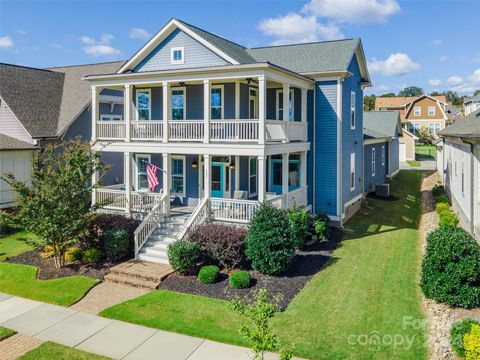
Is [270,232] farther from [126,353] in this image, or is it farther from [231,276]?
[126,353]

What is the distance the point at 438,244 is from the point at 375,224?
32.5ft

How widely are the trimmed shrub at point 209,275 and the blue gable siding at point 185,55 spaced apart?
9471 millimetres

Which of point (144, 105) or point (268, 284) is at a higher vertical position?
point (144, 105)

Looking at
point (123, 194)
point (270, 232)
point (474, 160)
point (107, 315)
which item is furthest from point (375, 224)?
point (107, 315)

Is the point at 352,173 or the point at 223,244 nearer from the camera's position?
the point at 223,244

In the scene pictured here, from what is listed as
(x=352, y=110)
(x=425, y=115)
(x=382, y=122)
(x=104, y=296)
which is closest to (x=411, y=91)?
(x=425, y=115)

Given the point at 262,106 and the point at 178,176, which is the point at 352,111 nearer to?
the point at 262,106

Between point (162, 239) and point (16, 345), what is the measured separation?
23.6 ft

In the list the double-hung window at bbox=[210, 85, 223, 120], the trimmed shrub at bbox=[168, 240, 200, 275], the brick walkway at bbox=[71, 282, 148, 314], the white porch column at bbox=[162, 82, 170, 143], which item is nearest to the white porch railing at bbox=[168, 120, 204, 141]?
the white porch column at bbox=[162, 82, 170, 143]

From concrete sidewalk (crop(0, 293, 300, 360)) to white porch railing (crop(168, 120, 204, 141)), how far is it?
8.61 m

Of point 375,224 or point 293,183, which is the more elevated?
point 293,183

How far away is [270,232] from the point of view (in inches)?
531

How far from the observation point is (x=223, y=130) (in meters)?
17.0

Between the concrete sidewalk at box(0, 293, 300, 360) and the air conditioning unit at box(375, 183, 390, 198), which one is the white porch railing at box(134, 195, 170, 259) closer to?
the concrete sidewalk at box(0, 293, 300, 360)
